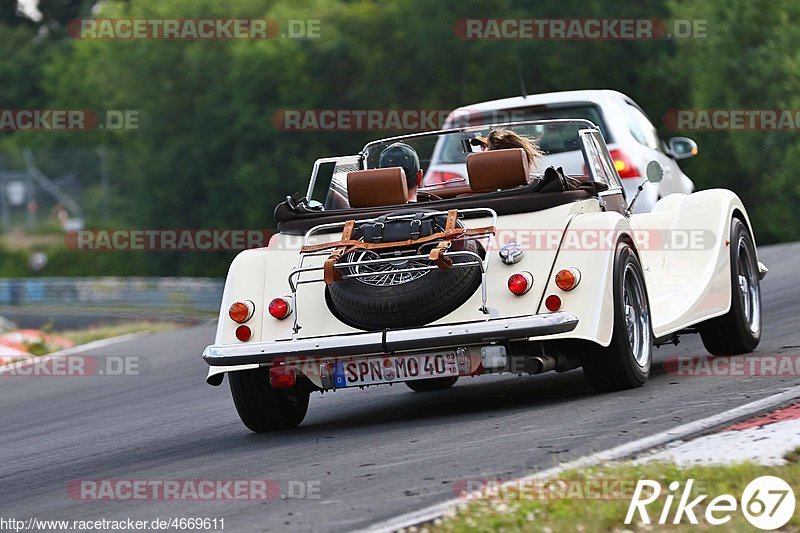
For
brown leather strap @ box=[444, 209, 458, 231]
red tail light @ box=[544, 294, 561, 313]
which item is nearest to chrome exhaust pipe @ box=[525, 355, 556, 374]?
red tail light @ box=[544, 294, 561, 313]

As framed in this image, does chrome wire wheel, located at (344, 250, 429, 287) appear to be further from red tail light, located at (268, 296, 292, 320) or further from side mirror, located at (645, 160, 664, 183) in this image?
side mirror, located at (645, 160, 664, 183)

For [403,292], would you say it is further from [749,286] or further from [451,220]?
[749,286]

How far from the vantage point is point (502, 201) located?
883 centimetres

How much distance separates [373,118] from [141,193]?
37.3ft

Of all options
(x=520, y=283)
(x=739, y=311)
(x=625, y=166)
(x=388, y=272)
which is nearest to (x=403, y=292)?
(x=388, y=272)

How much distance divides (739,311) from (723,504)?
4769 millimetres

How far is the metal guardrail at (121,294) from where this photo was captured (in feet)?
121

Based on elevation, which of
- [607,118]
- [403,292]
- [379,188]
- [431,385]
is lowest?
[431,385]

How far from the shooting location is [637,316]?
29.1ft

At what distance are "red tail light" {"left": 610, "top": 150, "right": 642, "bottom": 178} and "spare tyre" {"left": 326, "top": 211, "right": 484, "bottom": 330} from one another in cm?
641

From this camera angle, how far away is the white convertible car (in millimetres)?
8234

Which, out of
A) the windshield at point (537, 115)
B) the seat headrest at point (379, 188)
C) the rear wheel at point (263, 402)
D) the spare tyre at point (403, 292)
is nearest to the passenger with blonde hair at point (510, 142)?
the seat headrest at point (379, 188)

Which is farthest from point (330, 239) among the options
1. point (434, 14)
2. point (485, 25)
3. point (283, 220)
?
point (434, 14)

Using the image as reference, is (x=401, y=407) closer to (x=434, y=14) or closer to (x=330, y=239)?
(x=330, y=239)
